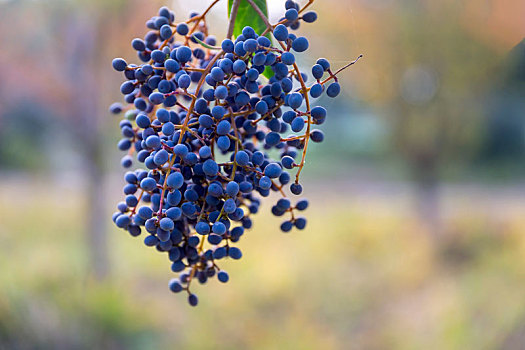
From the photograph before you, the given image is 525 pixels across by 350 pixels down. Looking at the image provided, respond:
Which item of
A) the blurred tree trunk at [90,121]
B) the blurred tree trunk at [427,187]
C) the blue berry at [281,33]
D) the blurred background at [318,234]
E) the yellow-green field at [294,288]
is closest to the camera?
the blue berry at [281,33]

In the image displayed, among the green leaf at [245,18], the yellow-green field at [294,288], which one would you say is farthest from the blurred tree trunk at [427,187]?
the green leaf at [245,18]

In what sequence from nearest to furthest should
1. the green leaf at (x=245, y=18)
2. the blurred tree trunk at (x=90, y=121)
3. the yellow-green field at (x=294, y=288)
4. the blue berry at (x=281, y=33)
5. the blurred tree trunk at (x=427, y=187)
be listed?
the blue berry at (x=281, y=33), the green leaf at (x=245, y=18), the yellow-green field at (x=294, y=288), the blurred tree trunk at (x=90, y=121), the blurred tree trunk at (x=427, y=187)

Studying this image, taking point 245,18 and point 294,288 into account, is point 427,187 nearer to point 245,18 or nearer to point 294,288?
point 294,288

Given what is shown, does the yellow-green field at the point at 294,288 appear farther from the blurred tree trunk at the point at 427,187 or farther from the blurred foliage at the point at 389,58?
the blurred foliage at the point at 389,58

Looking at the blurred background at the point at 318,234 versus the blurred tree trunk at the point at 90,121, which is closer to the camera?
the blurred background at the point at 318,234

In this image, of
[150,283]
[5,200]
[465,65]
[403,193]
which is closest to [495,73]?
[465,65]

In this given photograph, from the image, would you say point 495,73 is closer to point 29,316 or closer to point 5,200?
point 29,316
